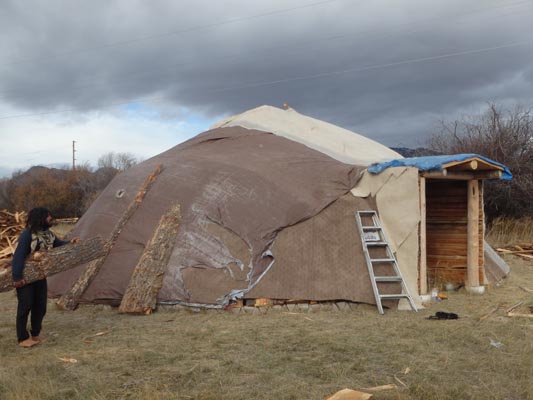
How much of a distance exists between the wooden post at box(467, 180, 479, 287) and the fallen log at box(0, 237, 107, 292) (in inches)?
226

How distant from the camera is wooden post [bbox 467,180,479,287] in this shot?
8.62m

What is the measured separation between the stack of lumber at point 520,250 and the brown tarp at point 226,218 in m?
6.47

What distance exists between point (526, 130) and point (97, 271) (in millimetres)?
14659

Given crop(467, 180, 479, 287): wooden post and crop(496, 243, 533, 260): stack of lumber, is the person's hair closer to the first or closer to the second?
crop(467, 180, 479, 287): wooden post

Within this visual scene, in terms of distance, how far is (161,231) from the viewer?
7762 mm

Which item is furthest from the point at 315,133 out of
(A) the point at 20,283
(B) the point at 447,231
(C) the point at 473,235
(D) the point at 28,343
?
(D) the point at 28,343

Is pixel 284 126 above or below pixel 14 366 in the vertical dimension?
above

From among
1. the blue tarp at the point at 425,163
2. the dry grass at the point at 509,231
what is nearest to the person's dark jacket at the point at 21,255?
the blue tarp at the point at 425,163

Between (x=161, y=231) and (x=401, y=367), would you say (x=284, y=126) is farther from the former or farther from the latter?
(x=401, y=367)

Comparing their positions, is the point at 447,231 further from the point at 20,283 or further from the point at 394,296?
the point at 20,283

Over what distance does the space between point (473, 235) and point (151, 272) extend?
5152 mm

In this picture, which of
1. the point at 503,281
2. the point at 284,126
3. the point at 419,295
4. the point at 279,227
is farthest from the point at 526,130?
the point at 279,227

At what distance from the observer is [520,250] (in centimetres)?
1317

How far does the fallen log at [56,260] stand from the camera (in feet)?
18.3
